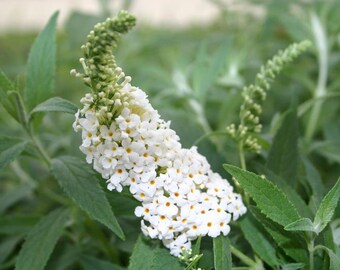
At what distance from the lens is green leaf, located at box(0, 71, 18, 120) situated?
3.24 feet

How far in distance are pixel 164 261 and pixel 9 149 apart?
304 mm

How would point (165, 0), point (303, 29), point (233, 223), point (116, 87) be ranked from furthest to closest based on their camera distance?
point (165, 0)
point (303, 29)
point (233, 223)
point (116, 87)

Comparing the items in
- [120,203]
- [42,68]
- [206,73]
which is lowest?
[120,203]

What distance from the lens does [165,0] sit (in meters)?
4.19

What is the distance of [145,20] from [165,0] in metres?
1.19

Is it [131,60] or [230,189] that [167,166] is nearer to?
[230,189]

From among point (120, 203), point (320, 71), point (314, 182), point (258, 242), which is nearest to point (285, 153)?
point (314, 182)

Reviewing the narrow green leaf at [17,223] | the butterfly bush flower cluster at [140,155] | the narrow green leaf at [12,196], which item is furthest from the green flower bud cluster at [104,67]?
the narrow green leaf at [12,196]

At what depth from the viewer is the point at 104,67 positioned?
0.81 metres

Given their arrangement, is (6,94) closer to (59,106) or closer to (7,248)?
(59,106)

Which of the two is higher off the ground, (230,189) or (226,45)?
(226,45)

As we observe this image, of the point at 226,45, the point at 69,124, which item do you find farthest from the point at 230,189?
the point at 69,124

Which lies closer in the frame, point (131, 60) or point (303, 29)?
point (303, 29)

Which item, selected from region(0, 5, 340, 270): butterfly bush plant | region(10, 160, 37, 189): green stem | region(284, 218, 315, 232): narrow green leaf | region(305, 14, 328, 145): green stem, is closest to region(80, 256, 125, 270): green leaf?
region(0, 5, 340, 270): butterfly bush plant
